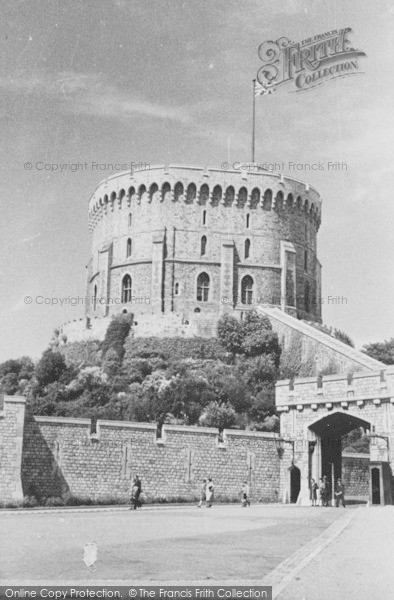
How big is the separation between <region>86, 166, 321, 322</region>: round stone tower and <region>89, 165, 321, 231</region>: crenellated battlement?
91 millimetres

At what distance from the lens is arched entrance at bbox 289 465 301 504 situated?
3559 centimetres

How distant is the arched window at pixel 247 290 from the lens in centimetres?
7044

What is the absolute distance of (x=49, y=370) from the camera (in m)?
56.4

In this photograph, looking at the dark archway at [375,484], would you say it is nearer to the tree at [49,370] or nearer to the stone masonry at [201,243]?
the tree at [49,370]

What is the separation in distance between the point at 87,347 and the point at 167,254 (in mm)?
11605

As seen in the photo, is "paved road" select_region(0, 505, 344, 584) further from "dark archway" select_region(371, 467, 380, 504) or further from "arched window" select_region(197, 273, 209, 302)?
"arched window" select_region(197, 273, 209, 302)

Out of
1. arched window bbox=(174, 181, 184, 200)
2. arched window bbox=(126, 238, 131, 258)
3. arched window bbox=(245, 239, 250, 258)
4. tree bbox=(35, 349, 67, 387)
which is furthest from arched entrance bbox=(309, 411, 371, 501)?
arched window bbox=(126, 238, 131, 258)

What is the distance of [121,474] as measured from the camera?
31.9 meters

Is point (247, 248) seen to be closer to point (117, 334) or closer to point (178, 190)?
point (178, 190)

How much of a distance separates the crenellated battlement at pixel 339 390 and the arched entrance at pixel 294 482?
284cm

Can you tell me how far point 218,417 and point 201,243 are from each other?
91.5ft

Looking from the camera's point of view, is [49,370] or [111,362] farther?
[111,362]

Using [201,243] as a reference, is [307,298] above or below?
below

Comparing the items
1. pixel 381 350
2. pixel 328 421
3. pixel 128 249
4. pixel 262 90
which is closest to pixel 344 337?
pixel 381 350
